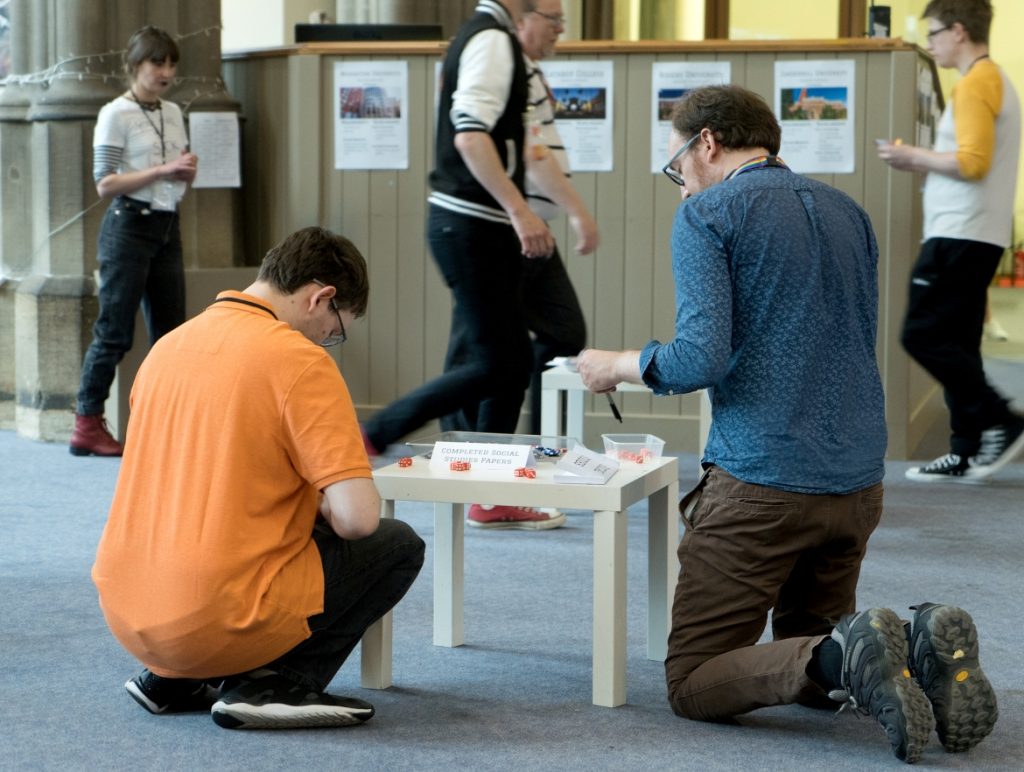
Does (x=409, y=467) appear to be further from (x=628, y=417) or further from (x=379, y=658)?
(x=628, y=417)

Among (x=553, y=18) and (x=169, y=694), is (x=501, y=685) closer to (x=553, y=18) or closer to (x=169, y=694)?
(x=169, y=694)

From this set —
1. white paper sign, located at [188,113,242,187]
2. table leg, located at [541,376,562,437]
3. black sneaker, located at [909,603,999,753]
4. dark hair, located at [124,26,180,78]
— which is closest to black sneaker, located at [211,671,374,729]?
black sneaker, located at [909,603,999,753]

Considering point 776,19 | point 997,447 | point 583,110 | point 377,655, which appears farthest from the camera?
point 776,19

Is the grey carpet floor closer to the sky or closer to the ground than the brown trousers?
closer to the ground

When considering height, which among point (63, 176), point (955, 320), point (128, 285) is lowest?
point (955, 320)

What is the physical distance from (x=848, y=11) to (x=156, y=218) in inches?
186

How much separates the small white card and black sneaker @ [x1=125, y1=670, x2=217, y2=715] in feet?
2.40

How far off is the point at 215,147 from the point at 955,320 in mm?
2952

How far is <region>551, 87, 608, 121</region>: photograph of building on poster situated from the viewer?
5.55 metres

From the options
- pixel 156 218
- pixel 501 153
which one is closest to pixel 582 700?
pixel 501 153

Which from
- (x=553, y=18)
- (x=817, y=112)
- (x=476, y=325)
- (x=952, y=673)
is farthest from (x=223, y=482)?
(x=817, y=112)

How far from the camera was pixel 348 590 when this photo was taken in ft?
8.25

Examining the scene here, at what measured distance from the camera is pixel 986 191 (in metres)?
4.80

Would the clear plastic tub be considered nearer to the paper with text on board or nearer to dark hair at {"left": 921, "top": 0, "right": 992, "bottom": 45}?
the paper with text on board
